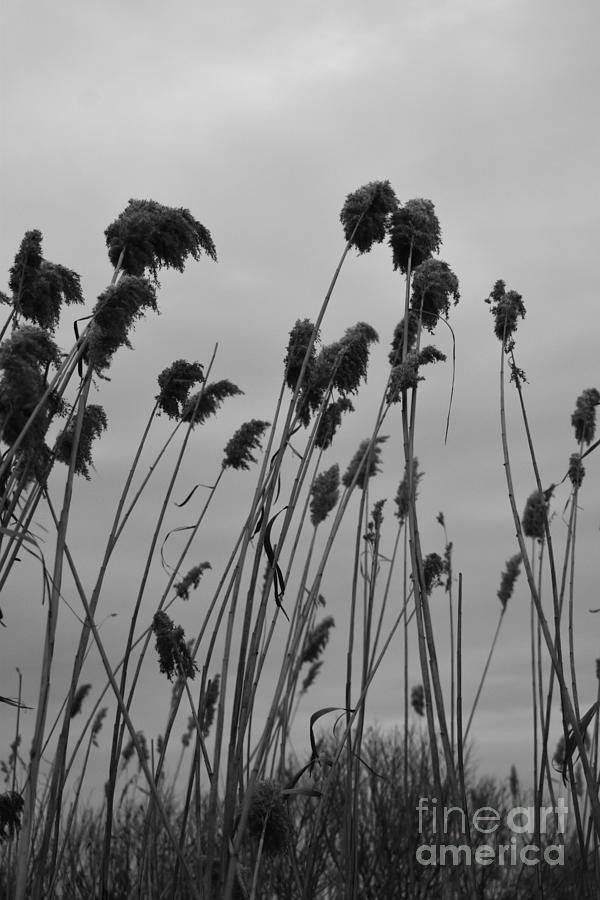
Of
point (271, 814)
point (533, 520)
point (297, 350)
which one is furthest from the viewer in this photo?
point (533, 520)

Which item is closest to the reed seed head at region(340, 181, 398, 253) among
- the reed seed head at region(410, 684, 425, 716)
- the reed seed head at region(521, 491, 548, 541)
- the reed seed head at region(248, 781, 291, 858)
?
the reed seed head at region(248, 781, 291, 858)

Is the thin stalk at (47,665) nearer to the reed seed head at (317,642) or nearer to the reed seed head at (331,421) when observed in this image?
the reed seed head at (331,421)

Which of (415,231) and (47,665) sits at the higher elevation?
(415,231)

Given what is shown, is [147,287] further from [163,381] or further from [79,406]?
[163,381]

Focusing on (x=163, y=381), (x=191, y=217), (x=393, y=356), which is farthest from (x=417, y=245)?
(x=163, y=381)

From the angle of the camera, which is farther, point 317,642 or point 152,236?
point 317,642

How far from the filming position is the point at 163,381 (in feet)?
11.0

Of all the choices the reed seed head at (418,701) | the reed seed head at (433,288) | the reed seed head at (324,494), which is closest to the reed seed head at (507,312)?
the reed seed head at (433,288)

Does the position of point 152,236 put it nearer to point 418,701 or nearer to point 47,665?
point 47,665

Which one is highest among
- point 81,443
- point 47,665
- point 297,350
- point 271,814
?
point 297,350

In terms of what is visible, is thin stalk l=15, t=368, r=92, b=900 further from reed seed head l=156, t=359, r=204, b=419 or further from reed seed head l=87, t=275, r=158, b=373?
reed seed head l=156, t=359, r=204, b=419

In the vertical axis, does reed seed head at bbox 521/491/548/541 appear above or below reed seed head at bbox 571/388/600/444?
below

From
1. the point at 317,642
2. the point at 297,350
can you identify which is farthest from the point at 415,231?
the point at 317,642

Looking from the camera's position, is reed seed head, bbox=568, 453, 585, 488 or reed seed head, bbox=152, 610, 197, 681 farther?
reed seed head, bbox=568, 453, 585, 488
